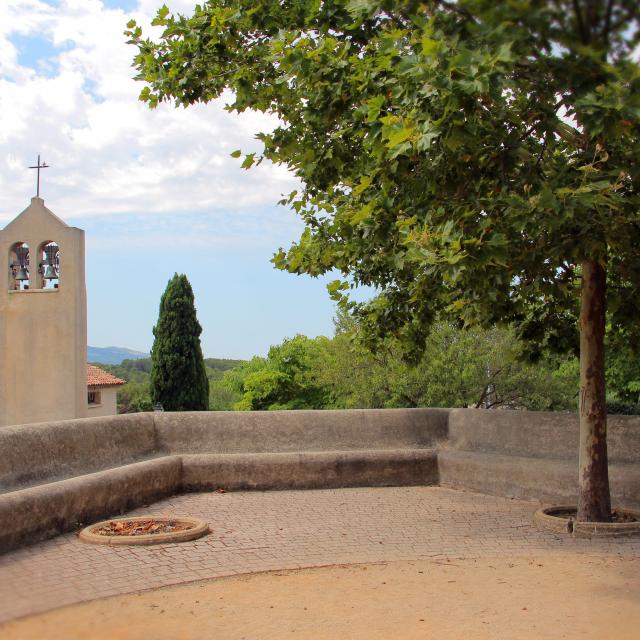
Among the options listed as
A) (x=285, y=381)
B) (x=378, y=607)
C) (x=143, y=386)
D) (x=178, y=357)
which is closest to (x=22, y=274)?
(x=178, y=357)

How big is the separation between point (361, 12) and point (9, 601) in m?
5.08

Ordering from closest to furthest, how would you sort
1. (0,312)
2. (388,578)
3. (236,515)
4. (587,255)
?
(388,578) < (587,255) < (236,515) < (0,312)

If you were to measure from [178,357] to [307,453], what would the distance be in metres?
19.2

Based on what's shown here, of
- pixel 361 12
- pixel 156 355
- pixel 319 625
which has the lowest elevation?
pixel 319 625

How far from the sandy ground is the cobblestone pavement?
352 mm

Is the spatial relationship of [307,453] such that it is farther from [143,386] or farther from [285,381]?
[143,386]

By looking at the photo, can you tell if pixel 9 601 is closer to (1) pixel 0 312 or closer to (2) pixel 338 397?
(1) pixel 0 312

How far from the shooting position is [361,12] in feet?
20.9

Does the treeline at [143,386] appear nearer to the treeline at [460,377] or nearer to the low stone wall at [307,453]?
the treeline at [460,377]

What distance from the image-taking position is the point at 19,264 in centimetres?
1850

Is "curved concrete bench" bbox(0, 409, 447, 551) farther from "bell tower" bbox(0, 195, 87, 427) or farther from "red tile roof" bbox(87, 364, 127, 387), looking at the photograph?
"red tile roof" bbox(87, 364, 127, 387)

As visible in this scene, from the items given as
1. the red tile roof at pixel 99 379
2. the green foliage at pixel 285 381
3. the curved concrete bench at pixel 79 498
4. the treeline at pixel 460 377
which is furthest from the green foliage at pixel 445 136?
the red tile roof at pixel 99 379

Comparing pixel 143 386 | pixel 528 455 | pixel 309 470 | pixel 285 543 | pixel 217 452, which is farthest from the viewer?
pixel 143 386

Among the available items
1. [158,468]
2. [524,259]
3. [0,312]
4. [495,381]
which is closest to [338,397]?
[495,381]
